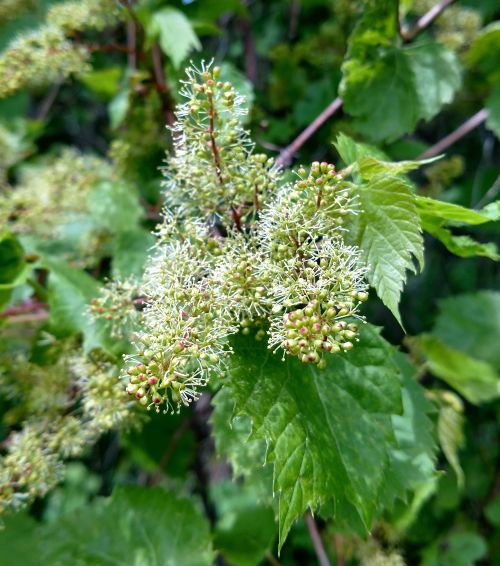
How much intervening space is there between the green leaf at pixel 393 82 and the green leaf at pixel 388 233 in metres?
0.74

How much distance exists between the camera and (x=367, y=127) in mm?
1892

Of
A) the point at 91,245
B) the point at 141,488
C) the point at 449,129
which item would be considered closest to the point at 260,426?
the point at 141,488

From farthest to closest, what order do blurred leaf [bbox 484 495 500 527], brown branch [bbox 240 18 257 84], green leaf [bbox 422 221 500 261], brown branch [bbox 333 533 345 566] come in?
brown branch [bbox 240 18 257 84] → blurred leaf [bbox 484 495 500 527] → brown branch [bbox 333 533 345 566] → green leaf [bbox 422 221 500 261]

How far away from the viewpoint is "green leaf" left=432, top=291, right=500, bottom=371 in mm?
2646

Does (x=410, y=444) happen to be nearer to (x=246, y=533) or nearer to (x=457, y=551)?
(x=246, y=533)

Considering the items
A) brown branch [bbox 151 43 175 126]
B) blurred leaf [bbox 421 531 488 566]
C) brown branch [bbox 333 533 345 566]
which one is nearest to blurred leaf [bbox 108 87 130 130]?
brown branch [bbox 151 43 175 126]

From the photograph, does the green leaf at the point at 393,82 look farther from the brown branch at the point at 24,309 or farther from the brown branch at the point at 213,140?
the brown branch at the point at 24,309

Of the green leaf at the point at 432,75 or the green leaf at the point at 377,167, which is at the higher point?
the green leaf at the point at 432,75

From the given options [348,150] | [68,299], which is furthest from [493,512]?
[68,299]

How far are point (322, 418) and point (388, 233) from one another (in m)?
0.42

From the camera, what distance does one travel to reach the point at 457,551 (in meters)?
2.27

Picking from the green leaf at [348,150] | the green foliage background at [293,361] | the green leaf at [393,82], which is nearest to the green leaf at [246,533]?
the green foliage background at [293,361]

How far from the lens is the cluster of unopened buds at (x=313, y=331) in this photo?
104 centimetres

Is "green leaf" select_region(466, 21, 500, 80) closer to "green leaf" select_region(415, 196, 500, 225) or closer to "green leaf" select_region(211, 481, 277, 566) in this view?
"green leaf" select_region(415, 196, 500, 225)
